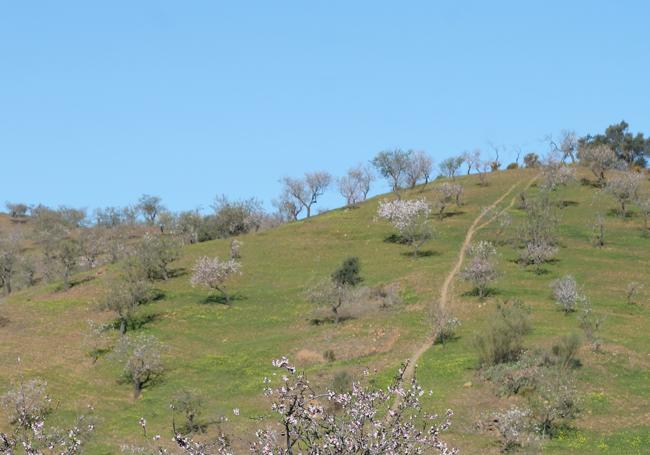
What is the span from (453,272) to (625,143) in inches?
3550

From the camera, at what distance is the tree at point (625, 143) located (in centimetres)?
15625

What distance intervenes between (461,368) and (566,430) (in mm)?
12769

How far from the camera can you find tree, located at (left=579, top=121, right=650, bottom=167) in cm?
15625

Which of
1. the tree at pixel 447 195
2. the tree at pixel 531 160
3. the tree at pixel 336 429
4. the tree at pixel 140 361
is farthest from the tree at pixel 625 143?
the tree at pixel 336 429

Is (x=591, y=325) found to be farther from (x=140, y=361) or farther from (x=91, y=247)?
(x=91, y=247)

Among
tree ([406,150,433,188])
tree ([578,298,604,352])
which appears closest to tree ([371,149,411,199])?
tree ([406,150,433,188])

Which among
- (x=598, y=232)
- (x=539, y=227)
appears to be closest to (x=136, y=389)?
(x=539, y=227)

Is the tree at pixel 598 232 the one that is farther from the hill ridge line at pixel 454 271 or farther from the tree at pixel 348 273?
the tree at pixel 348 273

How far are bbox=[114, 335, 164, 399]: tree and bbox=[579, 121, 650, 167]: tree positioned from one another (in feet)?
381

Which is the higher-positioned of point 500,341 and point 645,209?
point 645,209

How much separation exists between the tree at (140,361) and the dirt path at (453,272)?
20.0 metres

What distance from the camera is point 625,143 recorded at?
515 feet

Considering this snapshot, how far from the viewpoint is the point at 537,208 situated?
94.6 meters

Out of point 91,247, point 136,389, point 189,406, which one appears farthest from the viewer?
point 91,247
